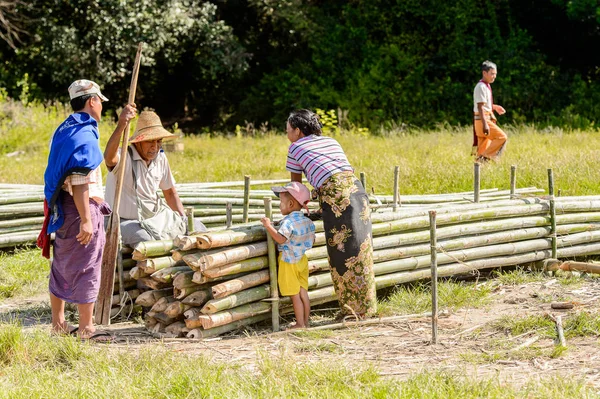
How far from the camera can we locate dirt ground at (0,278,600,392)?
5.16 meters

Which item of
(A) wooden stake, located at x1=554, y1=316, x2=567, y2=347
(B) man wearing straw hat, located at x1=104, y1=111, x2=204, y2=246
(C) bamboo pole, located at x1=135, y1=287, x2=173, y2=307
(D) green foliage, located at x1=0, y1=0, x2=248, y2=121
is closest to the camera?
(A) wooden stake, located at x1=554, y1=316, x2=567, y2=347

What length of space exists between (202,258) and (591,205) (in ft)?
13.9

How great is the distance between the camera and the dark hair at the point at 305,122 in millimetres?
6492

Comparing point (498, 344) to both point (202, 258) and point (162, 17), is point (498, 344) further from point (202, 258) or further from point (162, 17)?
point (162, 17)

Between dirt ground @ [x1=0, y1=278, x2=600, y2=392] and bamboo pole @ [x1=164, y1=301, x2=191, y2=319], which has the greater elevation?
bamboo pole @ [x1=164, y1=301, x2=191, y2=319]

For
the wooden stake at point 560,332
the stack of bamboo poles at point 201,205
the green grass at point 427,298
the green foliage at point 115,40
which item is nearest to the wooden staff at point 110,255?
the green grass at point 427,298

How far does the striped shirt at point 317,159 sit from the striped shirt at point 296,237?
0.30 metres

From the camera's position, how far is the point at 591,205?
847 centimetres

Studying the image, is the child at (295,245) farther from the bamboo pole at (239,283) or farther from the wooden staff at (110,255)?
the wooden staff at (110,255)

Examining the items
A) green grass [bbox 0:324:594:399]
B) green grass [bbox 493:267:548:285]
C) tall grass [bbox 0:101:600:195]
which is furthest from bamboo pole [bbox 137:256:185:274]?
tall grass [bbox 0:101:600:195]

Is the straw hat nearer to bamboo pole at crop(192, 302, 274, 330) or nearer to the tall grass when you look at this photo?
bamboo pole at crop(192, 302, 274, 330)

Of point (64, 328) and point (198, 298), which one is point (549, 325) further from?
point (64, 328)

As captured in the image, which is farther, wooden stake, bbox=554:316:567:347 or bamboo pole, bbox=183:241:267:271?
bamboo pole, bbox=183:241:267:271

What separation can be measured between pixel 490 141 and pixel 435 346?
6.51 metres
